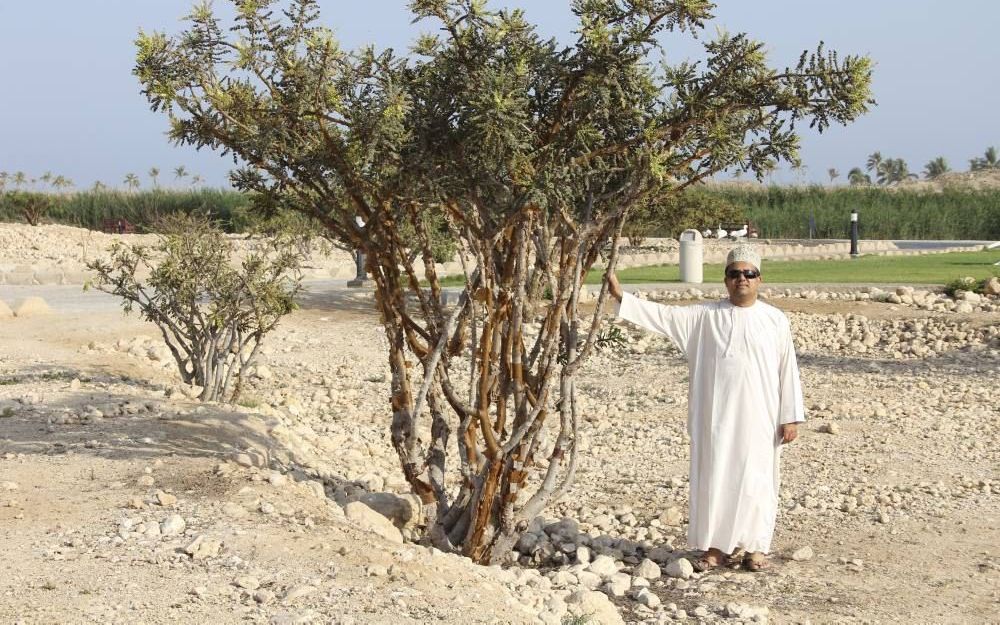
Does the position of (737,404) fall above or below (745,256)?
below

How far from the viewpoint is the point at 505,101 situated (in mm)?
4625

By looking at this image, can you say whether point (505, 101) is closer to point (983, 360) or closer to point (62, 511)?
point (62, 511)

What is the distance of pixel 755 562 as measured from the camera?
581cm

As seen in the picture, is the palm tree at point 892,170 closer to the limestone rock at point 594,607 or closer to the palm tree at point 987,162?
the palm tree at point 987,162

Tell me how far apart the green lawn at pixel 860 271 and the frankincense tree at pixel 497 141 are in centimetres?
1317

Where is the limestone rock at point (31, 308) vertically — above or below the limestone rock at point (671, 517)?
above


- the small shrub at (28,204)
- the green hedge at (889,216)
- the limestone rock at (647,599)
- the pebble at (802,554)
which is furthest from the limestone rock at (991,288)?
the small shrub at (28,204)

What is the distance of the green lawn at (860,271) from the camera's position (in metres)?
19.4

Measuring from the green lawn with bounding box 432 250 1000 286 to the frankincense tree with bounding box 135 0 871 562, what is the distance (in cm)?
1317

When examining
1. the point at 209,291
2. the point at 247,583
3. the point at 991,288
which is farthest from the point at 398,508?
the point at 991,288

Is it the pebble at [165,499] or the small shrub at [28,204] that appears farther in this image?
the small shrub at [28,204]

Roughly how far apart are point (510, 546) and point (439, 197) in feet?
5.45

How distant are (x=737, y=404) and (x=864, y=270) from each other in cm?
1674

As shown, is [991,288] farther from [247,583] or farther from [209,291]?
[247,583]
